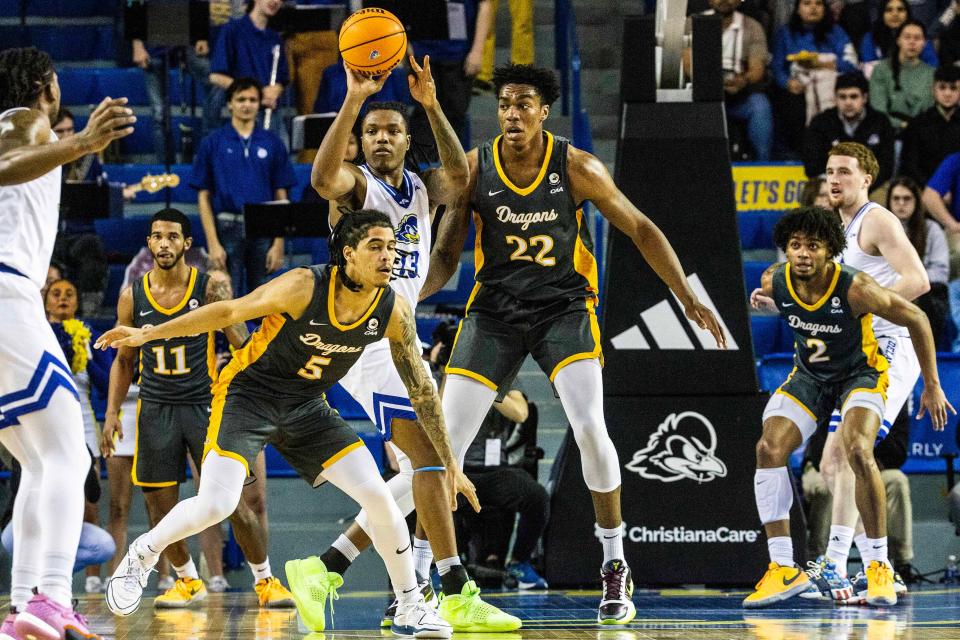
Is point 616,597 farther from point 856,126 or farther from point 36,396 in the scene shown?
point 856,126

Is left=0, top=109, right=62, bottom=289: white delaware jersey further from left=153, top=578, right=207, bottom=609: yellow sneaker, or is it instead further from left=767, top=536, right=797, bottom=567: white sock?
left=767, top=536, right=797, bottom=567: white sock

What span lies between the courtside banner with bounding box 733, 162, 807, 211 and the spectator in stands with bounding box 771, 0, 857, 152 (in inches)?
15.0

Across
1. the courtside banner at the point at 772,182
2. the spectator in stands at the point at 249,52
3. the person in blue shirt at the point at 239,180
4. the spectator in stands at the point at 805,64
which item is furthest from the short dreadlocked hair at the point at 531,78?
the spectator in stands at the point at 805,64

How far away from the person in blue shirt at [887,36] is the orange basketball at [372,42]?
7693mm

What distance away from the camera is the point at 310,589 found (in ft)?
19.4

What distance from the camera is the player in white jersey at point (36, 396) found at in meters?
4.60

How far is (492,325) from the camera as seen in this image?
6336 millimetres

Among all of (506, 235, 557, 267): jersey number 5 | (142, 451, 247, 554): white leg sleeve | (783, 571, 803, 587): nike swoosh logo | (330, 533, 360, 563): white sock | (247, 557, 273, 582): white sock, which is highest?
(506, 235, 557, 267): jersey number 5

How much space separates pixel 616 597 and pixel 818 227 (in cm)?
234

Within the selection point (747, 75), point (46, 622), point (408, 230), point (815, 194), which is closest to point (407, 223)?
point (408, 230)

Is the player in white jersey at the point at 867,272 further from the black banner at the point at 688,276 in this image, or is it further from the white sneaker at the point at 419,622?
the white sneaker at the point at 419,622

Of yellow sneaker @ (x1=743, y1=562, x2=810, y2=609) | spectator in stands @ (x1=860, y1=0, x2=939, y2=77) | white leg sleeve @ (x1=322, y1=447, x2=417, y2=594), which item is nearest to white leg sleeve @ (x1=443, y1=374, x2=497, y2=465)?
white leg sleeve @ (x1=322, y1=447, x2=417, y2=594)

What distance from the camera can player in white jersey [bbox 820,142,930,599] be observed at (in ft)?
24.4

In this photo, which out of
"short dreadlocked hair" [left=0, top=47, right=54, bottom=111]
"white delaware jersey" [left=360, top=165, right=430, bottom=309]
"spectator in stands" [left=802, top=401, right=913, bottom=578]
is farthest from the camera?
"spectator in stands" [left=802, top=401, right=913, bottom=578]
